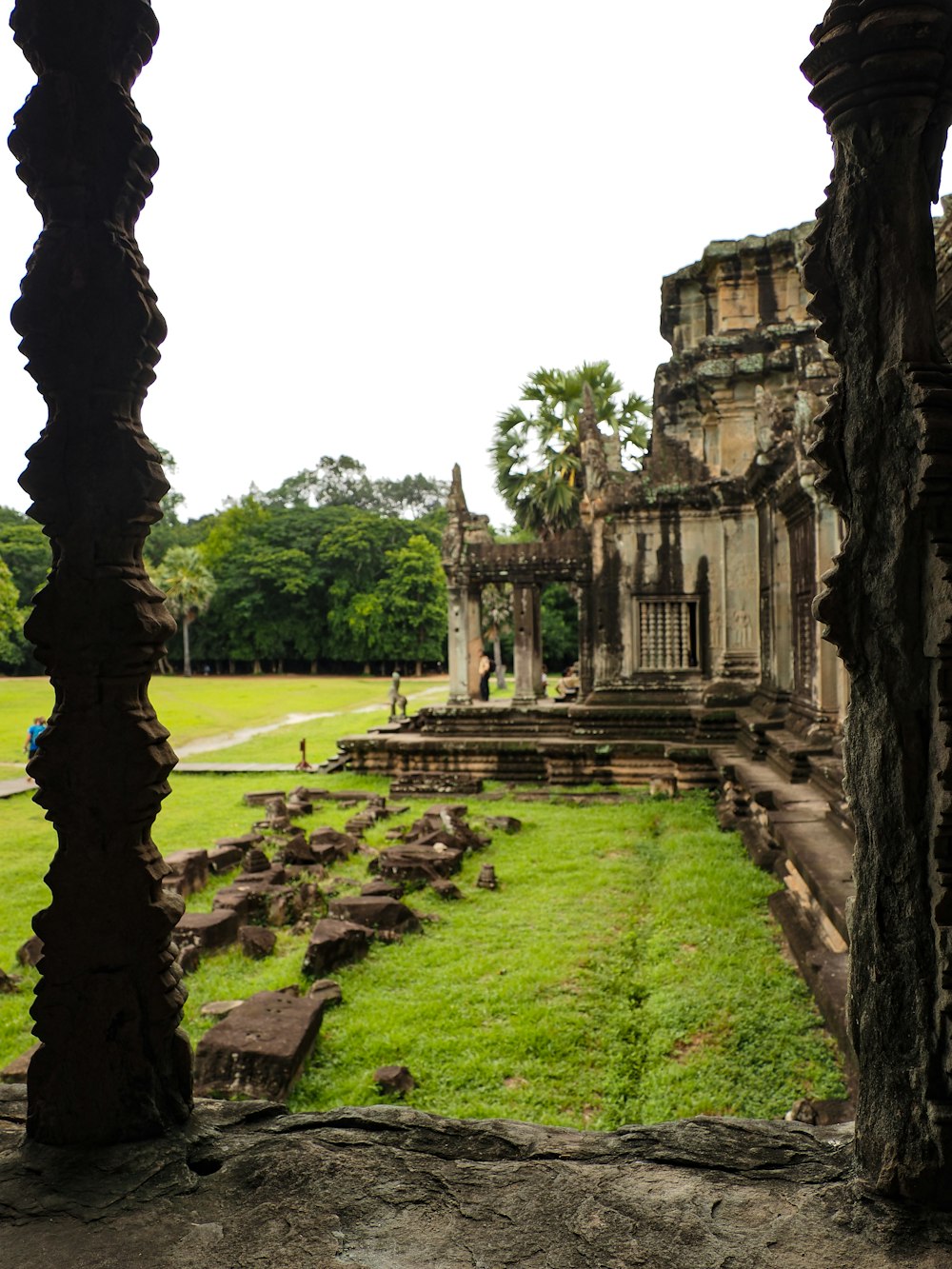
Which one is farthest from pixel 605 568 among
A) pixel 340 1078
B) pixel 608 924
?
pixel 340 1078

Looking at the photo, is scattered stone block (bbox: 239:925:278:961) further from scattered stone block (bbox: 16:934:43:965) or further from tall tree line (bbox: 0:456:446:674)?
tall tree line (bbox: 0:456:446:674)

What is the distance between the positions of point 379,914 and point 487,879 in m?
1.43

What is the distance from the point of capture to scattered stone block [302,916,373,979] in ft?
17.9

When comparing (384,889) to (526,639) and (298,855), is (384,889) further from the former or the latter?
(526,639)

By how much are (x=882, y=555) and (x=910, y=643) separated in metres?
0.20

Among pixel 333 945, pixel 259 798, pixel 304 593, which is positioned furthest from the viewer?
pixel 304 593

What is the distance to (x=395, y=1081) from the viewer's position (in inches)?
154

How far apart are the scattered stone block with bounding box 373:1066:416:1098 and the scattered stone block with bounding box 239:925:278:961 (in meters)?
2.22

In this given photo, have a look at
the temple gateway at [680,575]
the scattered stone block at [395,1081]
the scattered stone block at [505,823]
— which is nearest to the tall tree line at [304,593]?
the temple gateway at [680,575]

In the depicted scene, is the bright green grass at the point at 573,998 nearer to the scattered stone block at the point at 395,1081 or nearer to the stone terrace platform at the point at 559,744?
the scattered stone block at the point at 395,1081

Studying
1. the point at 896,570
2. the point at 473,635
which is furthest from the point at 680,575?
the point at 896,570

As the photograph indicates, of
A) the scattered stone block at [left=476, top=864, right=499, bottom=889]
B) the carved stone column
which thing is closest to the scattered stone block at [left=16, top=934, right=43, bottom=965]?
the scattered stone block at [left=476, top=864, right=499, bottom=889]

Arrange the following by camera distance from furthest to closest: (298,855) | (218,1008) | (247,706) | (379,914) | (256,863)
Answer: (247,706) < (298,855) < (256,863) < (379,914) < (218,1008)

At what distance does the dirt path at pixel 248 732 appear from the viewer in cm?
1862
